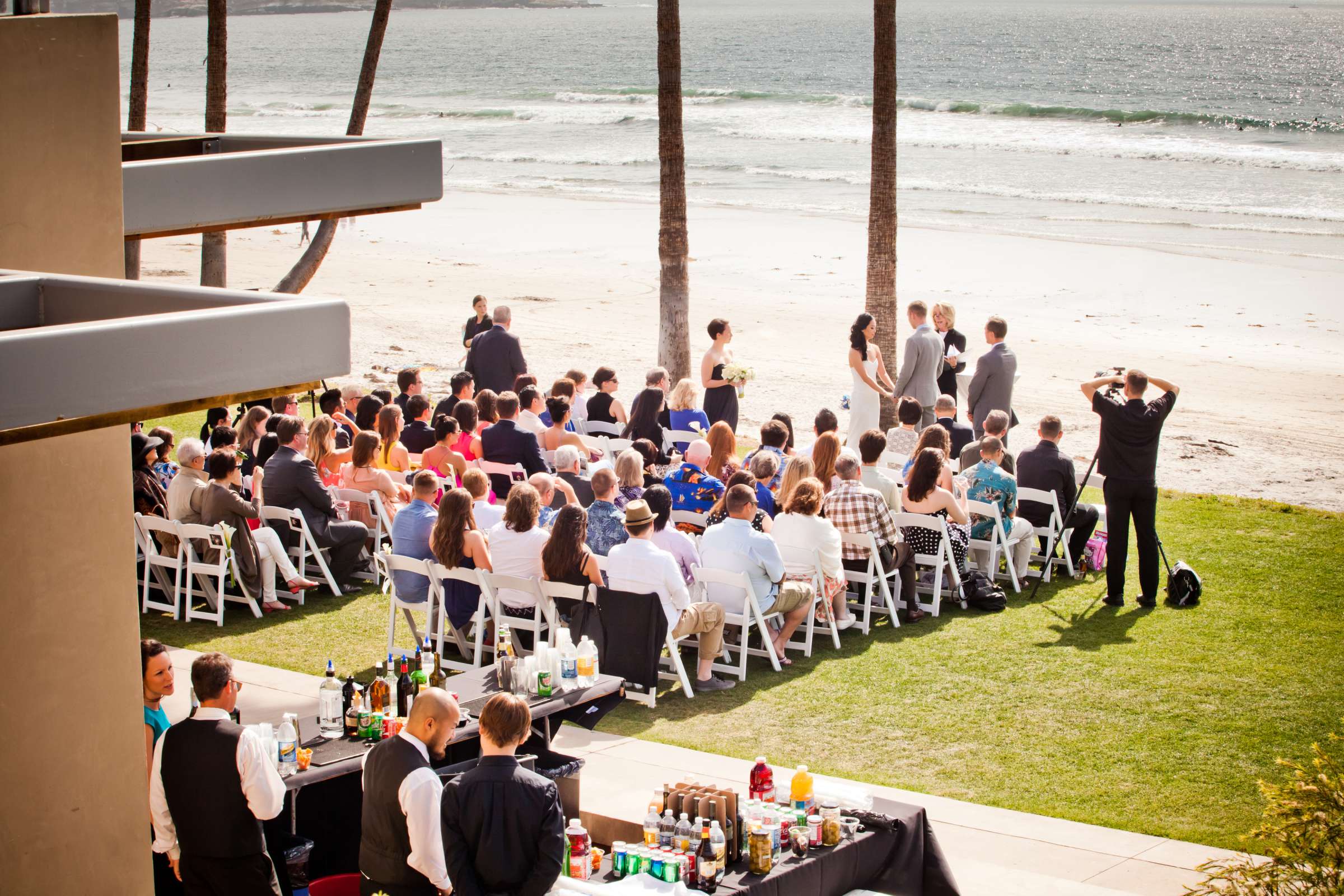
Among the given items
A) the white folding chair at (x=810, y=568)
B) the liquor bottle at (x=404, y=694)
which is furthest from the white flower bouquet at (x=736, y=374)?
the liquor bottle at (x=404, y=694)

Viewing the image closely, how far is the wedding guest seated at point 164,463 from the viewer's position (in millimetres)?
12156

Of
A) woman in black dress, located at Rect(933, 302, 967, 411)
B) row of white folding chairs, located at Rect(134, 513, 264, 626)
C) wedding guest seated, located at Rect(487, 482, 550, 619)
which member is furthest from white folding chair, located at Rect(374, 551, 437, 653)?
woman in black dress, located at Rect(933, 302, 967, 411)

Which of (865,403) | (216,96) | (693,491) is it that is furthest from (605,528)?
(216,96)

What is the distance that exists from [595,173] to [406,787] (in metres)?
49.0

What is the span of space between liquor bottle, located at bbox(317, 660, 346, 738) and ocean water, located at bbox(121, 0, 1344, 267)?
32124 mm

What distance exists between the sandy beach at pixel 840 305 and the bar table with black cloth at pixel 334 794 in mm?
10613

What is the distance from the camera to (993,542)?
11.5m

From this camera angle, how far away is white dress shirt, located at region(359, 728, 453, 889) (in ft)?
18.4

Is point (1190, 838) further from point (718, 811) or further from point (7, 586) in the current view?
point (7, 586)

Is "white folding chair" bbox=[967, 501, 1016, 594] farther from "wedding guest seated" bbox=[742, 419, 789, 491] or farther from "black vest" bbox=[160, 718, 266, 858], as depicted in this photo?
"black vest" bbox=[160, 718, 266, 858]

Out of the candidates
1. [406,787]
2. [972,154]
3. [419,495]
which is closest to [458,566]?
[419,495]

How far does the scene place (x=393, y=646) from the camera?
33.3 ft

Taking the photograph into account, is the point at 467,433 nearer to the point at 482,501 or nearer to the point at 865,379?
the point at 482,501

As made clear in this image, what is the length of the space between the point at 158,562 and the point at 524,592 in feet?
10.5
